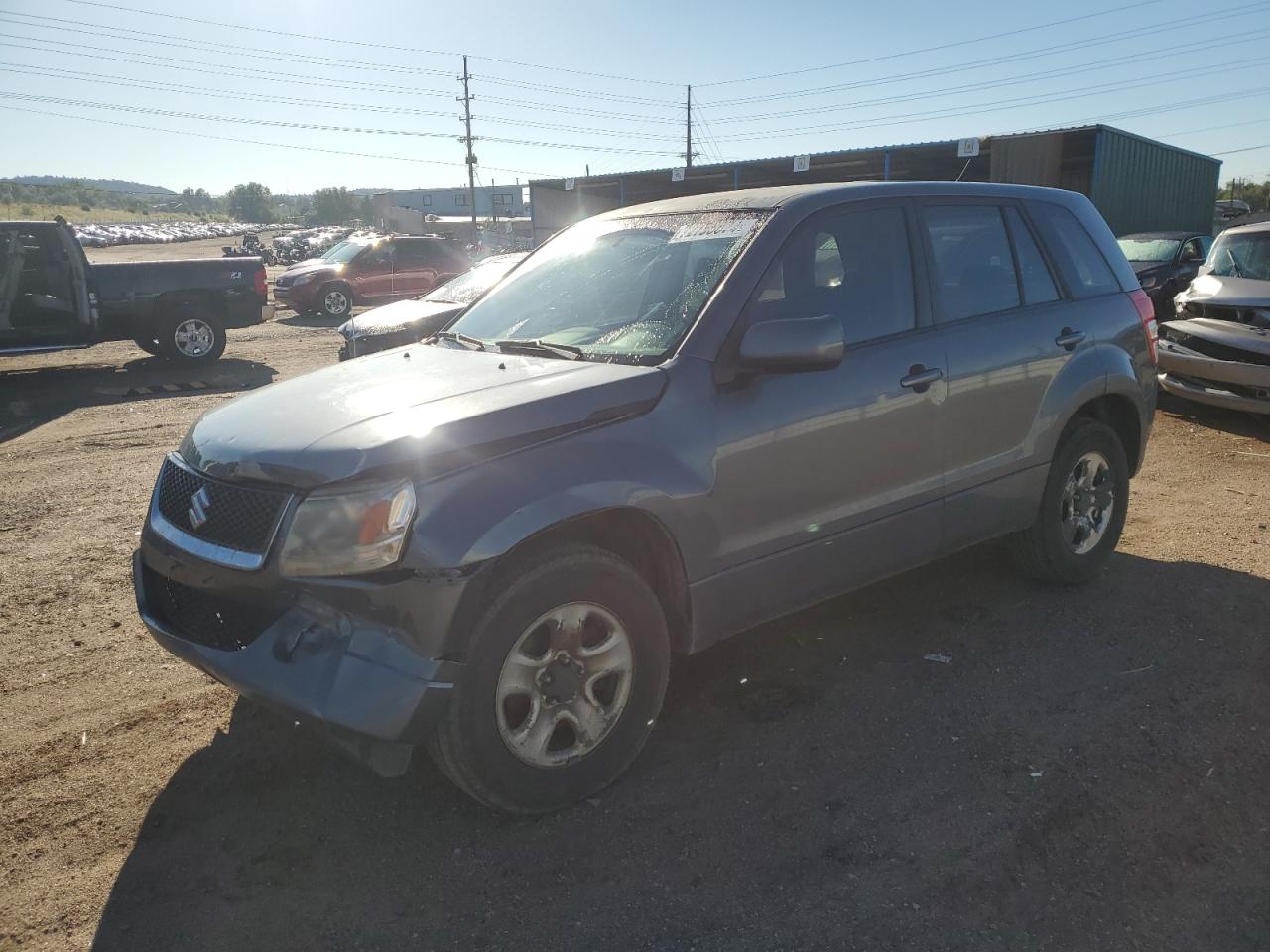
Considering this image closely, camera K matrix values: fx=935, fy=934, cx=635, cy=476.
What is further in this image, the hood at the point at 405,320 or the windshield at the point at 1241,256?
the hood at the point at 405,320

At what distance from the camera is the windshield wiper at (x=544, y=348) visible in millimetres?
3367

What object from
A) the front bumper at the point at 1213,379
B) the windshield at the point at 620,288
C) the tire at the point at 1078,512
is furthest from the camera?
the front bumper at the point at 1213,379

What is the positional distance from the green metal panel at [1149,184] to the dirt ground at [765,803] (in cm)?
1692

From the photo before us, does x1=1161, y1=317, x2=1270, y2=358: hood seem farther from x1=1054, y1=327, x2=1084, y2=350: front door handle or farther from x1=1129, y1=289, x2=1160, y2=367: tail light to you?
x1=1054, y1=327, x2=1084, y2=350: front door handle

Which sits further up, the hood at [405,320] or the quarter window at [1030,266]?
the quarter window at [1030,266]

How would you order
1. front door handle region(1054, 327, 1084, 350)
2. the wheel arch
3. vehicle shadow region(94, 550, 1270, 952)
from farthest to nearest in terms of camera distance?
front door handle region(1054, 327, 1084, 350)
the wheel arch
vehicle shadow region(94, 550, 1270, 952)

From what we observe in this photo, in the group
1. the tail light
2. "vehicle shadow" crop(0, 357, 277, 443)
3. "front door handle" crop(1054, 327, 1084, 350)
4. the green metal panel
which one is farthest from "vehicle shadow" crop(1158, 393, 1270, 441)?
the green metal panel

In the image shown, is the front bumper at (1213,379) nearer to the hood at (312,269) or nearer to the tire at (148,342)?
the tire at (148,342)

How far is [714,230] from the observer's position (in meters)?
3.61

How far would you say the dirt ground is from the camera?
2506 millimetres

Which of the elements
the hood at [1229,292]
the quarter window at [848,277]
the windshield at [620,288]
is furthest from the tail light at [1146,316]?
the hood at [1229,292]

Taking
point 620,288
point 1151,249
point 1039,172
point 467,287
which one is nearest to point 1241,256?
point 1151,249

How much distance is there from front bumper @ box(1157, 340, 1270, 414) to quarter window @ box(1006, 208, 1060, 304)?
3.82m

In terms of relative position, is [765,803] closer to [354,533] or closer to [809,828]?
[809,828]
